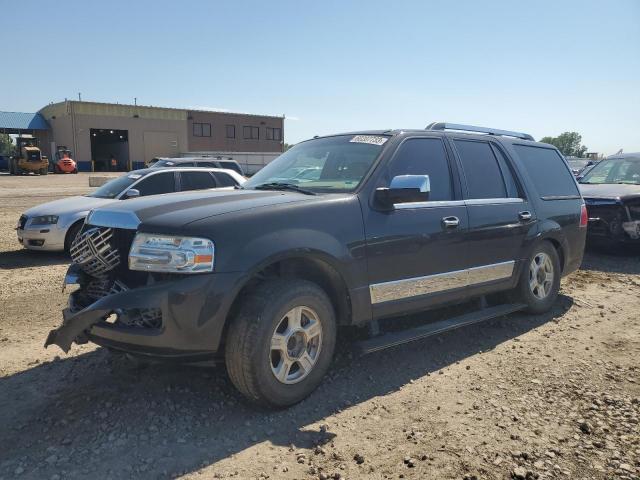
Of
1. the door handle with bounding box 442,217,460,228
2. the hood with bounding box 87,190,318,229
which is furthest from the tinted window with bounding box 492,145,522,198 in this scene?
the hood with bounding box 87,190,318,229

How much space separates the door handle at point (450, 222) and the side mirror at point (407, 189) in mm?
541

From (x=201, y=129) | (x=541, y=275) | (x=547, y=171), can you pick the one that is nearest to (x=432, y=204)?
(x=541, y=275)

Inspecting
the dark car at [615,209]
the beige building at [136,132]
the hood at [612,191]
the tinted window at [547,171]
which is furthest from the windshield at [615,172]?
the beige building at [136,132]

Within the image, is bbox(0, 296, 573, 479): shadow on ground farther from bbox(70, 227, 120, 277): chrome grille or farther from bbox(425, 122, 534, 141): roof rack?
bbox(425, 122, 534, 141): roof rack

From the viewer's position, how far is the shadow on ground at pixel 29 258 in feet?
26.9

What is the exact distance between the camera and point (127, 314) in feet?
10.4

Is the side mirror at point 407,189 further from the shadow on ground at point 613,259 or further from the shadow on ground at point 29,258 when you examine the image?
the shadow on ground at point 29,258

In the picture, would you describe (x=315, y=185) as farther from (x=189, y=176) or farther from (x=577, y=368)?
(x=189, y=176)

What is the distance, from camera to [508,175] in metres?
5.28

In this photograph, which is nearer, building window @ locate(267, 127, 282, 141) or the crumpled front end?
the crumpled front end

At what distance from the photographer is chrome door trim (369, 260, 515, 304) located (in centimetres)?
390

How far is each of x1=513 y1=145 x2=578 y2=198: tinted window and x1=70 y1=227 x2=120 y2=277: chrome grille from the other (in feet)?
13.9

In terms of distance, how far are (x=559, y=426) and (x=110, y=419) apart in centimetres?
285

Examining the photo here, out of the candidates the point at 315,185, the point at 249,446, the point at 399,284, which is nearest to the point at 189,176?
the point at 315,185
